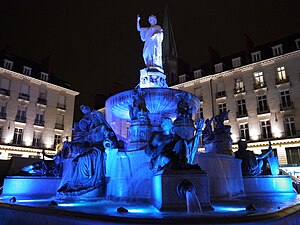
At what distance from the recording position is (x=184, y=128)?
1003cm

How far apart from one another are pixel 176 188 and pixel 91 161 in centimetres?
→ 390

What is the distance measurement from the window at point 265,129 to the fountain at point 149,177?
73.8 ft

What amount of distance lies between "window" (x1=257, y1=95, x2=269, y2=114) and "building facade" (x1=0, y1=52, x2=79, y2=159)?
26.8 metres

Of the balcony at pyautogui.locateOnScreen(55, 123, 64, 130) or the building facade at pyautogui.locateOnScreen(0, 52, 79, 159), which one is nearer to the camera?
the building facade at pyautogui.locateOnScreen(0, 52, 79, 159)

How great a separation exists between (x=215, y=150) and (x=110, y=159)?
562cm

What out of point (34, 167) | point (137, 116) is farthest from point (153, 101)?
point (34, 167)

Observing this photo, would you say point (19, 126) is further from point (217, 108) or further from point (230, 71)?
point (230, 71)

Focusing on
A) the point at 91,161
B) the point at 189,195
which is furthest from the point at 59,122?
the point at 189,195

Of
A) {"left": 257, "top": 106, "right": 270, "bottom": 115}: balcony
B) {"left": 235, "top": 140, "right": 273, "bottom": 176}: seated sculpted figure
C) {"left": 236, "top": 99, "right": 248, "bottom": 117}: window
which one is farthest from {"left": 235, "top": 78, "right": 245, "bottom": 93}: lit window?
{"left": 235, "top": 140, "right": 273, "bottom": 176}: seated sculpted figure

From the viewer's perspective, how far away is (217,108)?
37.5m

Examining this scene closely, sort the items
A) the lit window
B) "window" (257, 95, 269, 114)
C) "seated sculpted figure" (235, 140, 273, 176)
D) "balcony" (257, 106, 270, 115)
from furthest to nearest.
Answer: the lit window → "window" (257, 95, 269, 114) → "balcony" (257, 106, 270, 115) → "seated sculpted figure" (235, 140, 273, 176)

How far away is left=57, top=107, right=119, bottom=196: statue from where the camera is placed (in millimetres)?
8375

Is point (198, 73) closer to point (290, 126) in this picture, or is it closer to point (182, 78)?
point (182, 78)

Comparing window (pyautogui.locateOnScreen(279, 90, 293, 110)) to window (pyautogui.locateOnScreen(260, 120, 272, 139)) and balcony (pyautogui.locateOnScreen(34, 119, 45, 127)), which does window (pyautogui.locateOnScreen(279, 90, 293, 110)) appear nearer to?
window (pyautogui.locateOnScreen(260, 120, 272, 139))
